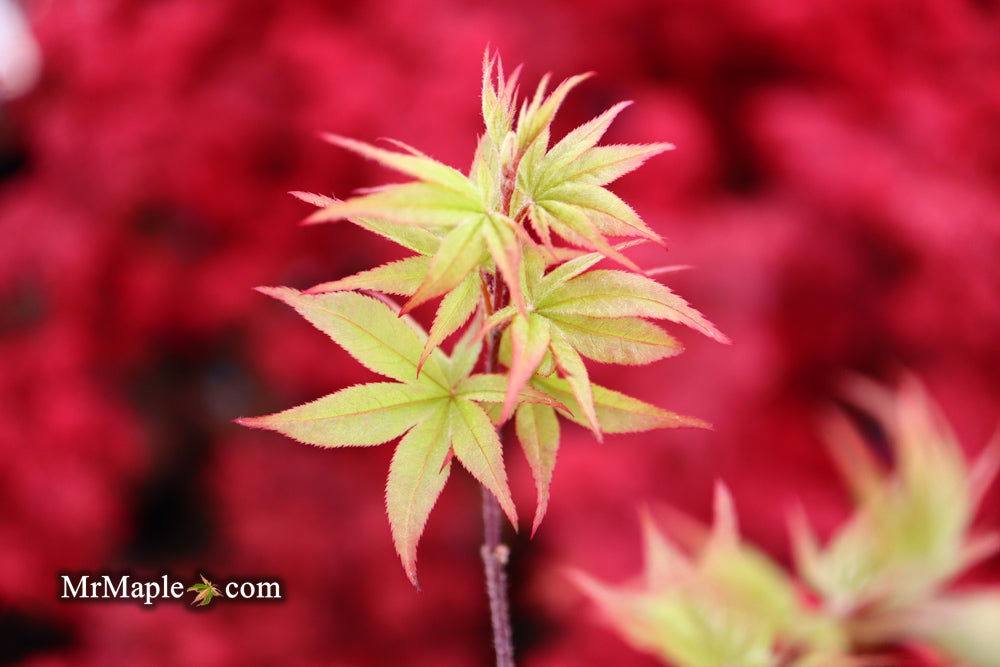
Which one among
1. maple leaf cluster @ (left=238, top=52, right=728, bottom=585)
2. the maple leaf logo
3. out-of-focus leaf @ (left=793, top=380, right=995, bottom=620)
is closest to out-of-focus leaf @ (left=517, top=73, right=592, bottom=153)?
maple leaf cluster @ (left=238, top=52, right=728, bottom=585)

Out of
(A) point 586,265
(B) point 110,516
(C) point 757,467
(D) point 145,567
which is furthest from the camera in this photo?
(D) point 145,567

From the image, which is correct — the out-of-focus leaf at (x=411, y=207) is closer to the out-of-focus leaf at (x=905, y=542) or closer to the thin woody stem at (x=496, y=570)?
the thin woody stem at (x=496, y=570)

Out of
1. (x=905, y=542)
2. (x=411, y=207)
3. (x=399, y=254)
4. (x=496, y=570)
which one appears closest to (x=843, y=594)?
(x=905, y=542)

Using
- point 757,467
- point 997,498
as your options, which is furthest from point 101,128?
point 997,498

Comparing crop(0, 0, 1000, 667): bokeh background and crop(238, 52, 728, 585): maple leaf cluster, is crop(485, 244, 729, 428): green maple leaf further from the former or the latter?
crop(0, 0, 1000, 667): bokeh background

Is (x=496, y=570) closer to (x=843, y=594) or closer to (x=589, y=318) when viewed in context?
(x=589, y=318)

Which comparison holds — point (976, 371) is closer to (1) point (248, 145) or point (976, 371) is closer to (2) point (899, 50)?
(2) point (899, 50)
